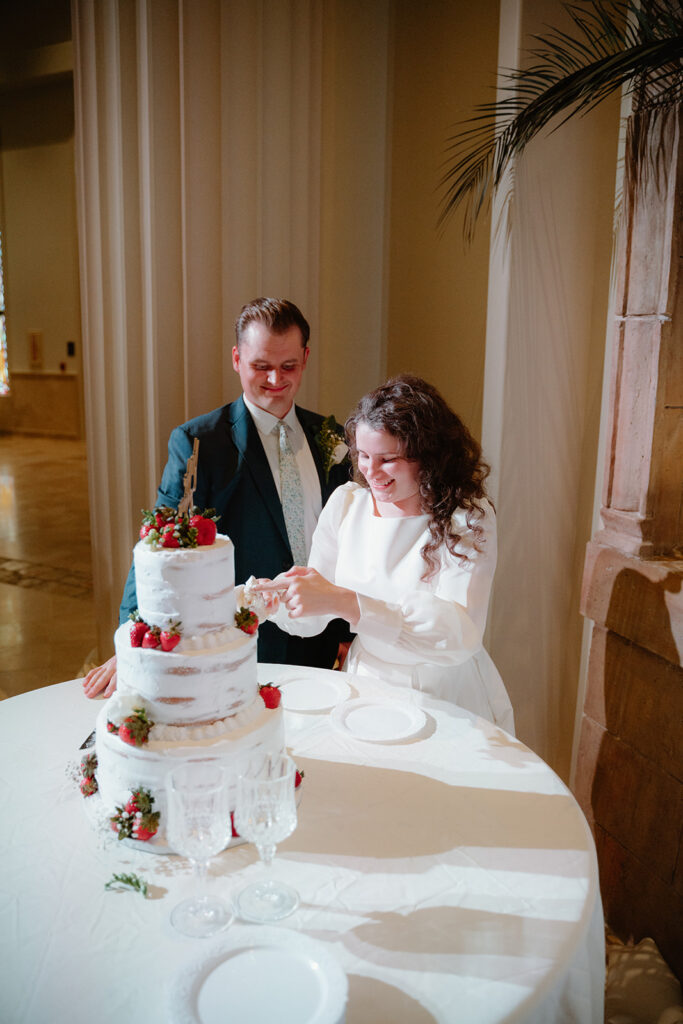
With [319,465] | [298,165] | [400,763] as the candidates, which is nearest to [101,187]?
[298,165]

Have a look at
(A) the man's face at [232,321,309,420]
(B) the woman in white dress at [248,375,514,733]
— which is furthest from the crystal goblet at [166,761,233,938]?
(A) the man's face at [232,321,309,420]

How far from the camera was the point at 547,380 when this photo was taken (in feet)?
11.4

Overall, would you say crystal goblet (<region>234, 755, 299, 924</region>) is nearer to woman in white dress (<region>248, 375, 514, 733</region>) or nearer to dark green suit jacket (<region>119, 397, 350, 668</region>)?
woman in white dress (<region>248, 375, 514, 733</region>)

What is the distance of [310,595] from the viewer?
2189 mm

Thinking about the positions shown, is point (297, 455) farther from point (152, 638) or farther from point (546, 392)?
point (152, 638)

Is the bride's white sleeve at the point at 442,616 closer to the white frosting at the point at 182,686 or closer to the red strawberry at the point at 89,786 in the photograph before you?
the white frosting at the point at 182,686

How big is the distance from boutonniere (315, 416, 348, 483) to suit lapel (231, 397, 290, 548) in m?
0.25

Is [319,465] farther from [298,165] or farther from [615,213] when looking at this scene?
[298,165]

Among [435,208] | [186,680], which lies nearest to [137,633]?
[186,680]

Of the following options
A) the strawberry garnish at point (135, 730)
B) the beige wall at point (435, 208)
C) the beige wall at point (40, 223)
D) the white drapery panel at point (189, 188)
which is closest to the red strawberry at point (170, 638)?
the strawberry garnish at point (135, 730)

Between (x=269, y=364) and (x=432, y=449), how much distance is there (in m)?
0.77

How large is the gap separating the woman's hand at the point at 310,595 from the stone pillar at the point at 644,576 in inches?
41.1

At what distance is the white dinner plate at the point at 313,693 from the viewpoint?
2.31 meters

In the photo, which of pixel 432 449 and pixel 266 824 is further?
pixel 432 449
